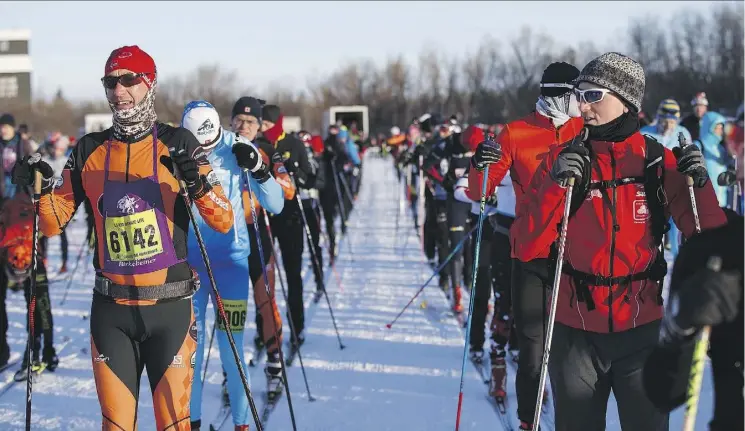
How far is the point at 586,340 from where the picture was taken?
10.6 ft

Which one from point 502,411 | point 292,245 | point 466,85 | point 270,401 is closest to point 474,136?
point 292,245

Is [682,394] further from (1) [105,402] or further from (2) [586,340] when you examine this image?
(1) [105,402]

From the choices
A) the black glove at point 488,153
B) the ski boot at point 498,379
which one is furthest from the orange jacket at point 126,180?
the ski boot at point 498,379

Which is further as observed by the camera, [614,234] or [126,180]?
[126,180]

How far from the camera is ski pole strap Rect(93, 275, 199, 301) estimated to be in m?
3.51

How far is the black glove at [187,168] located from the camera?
3.41 meters

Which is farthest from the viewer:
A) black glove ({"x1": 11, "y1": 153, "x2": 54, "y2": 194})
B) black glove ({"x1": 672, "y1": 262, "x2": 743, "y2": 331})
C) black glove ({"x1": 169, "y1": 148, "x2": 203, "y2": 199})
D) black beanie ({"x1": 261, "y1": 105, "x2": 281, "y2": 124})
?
black beanie ({"x1": 261, "y1": 105, "x2": 281, "y2": 124})

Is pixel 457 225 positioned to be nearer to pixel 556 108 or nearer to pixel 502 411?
pixel 502 411

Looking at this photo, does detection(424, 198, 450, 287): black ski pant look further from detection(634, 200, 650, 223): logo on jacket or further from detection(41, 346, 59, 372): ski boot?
detection(634, 200, 650, 223): logo on jacket

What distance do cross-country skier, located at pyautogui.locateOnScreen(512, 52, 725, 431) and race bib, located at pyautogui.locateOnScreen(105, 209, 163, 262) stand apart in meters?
1.63

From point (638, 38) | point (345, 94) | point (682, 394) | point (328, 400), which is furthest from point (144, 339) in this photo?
point (345, 94)

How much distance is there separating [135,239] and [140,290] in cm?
22

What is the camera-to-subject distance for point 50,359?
6.76 meters

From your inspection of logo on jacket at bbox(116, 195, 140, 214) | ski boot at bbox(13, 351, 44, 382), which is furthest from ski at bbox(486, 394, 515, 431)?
ski boot at bbox(13, 351, 44, 382)
